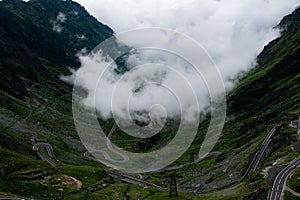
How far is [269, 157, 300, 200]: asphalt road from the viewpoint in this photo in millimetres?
97631

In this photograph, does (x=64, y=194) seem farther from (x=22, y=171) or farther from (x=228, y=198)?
(x=228, y=198)

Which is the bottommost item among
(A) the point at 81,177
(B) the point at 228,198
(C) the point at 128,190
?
(B) the point at 228,198

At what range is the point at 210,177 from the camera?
196375 mm

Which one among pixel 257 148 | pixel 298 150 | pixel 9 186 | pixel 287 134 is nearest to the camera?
pixel 9 186

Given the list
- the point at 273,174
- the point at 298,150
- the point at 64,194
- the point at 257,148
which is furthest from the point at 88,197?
the point at 257,148

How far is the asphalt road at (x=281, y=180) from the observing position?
9763 centimetres

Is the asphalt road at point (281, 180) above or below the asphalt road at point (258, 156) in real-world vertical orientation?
below

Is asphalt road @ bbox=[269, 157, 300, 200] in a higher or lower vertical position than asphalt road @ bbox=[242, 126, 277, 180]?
lower

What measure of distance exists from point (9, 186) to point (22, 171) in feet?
64.9

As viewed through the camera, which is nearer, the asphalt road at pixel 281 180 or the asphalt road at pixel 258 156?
the asphalt road at pixel 281 180

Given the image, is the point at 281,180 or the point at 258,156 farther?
the point at 258,156

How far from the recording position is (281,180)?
108 metres

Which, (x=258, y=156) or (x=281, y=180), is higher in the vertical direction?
(x=258, y=156)

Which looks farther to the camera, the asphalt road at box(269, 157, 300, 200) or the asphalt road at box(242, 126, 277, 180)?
the asphalt road at box(242, 126, 277, 180)
